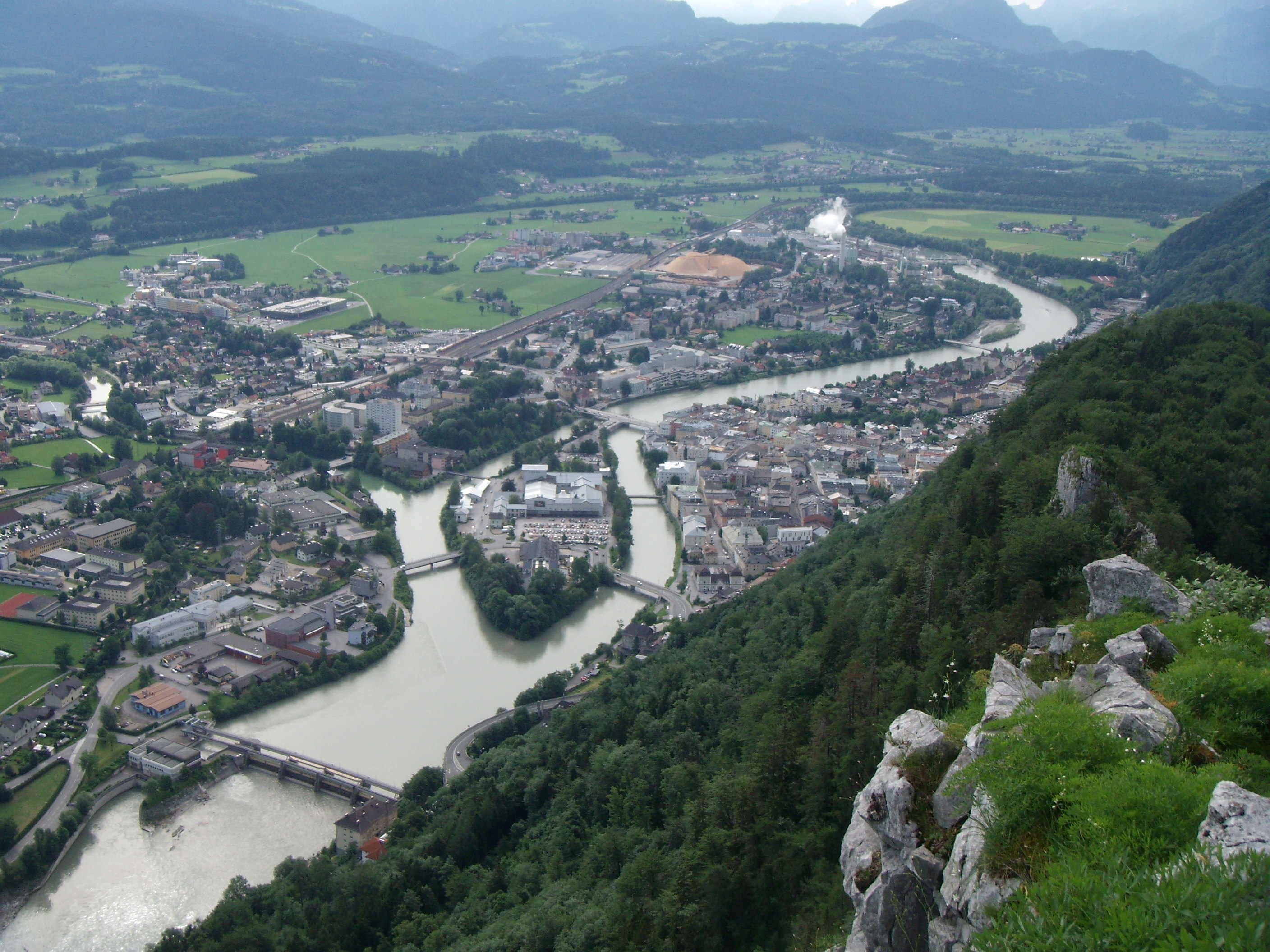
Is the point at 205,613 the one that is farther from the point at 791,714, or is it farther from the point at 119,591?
the point at 791,714

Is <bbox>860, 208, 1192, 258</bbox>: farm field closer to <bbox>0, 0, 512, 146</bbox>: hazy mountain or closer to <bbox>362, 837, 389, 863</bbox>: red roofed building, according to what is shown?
<bbox>0, 0, 512, 146</bbox>: hazy mountain

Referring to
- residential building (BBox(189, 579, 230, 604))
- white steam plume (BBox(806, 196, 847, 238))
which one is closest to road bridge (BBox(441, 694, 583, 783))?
residential building (BBox(189, 579, 230, 604))

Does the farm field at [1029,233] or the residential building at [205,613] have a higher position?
the residential building at [205,613]

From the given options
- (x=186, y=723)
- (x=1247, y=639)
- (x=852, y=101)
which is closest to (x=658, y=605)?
(x=186, y=723)

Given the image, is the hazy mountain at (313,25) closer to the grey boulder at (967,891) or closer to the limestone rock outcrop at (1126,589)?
the limestone rock outcrop at (1126,589)

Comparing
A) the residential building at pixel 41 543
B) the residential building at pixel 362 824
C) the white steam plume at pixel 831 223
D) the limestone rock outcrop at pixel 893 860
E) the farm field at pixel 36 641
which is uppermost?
the limestone rock outcrop at pixel 893 860

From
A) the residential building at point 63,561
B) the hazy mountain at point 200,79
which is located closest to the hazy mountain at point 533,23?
the hazy mountain at point 200,79

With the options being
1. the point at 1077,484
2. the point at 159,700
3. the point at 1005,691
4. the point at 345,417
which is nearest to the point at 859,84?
the point at 345,417

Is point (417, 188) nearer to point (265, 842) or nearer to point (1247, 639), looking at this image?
point (265, 842)
